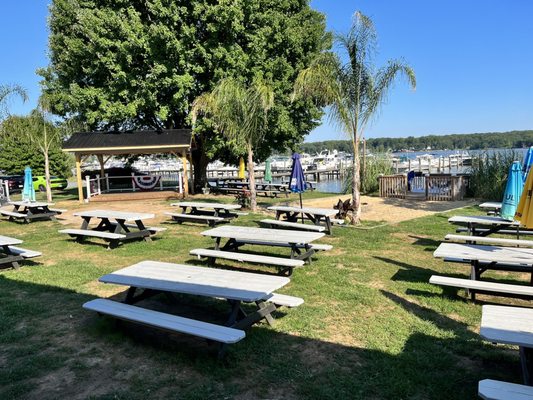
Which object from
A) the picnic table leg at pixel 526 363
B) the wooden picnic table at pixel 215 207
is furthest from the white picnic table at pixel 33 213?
the picnic table leg at pixel 526 363

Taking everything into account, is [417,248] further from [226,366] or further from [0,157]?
[0,157]

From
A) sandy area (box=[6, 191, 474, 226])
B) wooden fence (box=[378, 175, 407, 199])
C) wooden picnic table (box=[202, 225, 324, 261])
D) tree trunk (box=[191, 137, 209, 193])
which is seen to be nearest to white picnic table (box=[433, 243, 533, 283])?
wooden picnic table (box=[202, 225, 324, 261])

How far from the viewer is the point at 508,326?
3338 millimetres

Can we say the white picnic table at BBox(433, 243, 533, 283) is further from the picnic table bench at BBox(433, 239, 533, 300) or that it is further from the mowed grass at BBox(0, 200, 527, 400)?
the mowed grass at BBox(0, 200, 527, 400)

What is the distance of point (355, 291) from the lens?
5.77 metres

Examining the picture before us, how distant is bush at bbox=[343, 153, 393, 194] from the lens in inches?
857

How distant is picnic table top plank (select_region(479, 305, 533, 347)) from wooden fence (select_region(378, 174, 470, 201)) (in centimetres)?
1503

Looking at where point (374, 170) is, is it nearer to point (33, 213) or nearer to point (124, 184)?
point (124, 184)

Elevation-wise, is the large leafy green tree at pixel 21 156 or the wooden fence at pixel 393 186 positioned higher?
the large leafy green tree at pixel 21 156

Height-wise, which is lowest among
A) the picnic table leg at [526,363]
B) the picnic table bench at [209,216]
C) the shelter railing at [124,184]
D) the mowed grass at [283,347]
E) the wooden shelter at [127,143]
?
the mowed grass at [283,347]

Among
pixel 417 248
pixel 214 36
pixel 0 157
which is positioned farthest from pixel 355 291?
pixel 0 157

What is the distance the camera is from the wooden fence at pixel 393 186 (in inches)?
747

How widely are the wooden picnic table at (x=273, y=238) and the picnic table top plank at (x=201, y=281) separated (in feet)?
6.44

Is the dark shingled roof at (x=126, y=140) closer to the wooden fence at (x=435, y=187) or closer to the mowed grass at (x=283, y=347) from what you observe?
the wooden fence at (x=435, y=187)
